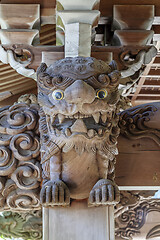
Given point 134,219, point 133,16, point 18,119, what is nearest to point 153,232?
point 134,219

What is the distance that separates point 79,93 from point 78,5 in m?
0.77

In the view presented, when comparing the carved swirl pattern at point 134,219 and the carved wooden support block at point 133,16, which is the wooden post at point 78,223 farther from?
the carved swirl pattern at point 134,219

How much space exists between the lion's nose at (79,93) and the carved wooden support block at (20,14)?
2.73 feet

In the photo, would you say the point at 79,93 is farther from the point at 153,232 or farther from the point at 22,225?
the point at 153,232

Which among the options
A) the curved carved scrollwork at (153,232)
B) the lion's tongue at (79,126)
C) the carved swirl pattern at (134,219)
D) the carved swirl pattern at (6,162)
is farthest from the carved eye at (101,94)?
the curved carved scrollwork at (153,232)

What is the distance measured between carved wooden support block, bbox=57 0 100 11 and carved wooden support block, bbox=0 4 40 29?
0.66 ft

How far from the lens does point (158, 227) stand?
3068 mm

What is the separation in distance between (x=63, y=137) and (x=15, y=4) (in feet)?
3.40

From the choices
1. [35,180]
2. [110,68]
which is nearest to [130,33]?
[110,68]

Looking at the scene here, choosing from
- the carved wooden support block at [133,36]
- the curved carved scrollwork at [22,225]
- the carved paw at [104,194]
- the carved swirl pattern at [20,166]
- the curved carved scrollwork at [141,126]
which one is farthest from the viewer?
the curved carved scrollwork at [22,225]

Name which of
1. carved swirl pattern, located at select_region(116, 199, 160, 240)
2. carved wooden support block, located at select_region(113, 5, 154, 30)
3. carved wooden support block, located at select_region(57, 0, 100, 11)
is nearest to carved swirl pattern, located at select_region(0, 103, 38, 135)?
carved wooden support block, located at select_region(57, 0, 100, 11)

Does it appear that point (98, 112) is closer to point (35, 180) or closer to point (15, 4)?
point (35, 180)

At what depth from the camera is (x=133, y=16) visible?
7.22ft

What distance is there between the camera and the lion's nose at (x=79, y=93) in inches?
58.4
